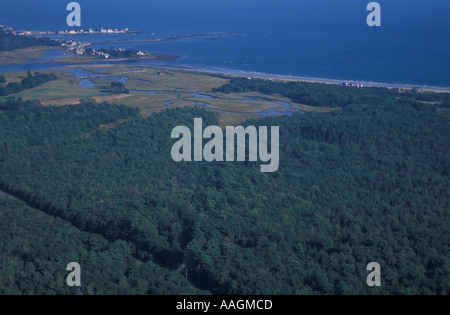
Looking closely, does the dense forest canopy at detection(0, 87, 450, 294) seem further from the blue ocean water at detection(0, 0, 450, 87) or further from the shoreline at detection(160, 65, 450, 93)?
the blue ocean water at detection(0, 0, 450, 87)

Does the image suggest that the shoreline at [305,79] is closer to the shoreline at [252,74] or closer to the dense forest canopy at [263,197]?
the shoreline at [252,74]

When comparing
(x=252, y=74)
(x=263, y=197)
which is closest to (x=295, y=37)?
(x=252, y=74)

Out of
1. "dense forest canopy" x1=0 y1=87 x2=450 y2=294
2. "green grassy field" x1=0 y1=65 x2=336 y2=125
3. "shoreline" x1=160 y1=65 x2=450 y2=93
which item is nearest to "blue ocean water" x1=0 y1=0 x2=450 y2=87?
"shoreline" x1=160 y1=65 x2=450 y2=93

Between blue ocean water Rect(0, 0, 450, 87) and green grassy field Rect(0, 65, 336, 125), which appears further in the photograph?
blue ocean water Rect(0, 0, 450, 87)

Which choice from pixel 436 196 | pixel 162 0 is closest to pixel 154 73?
pixel 436 196

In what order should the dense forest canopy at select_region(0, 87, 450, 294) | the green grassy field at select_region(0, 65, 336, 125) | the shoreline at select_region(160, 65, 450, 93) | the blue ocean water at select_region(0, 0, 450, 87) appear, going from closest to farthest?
the dense forest canopy at select_region(0, 87, 450, 294)
the green grassy field at select_region(0, 65, 336, 125)
the shoreline at select_region(160, 65, 450, 93)
the blue ocean water at select_region(0, 0, 450, 87)

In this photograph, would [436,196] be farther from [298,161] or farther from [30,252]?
[30,252]

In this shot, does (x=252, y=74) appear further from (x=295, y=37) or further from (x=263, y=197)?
(x=263, y=197)
